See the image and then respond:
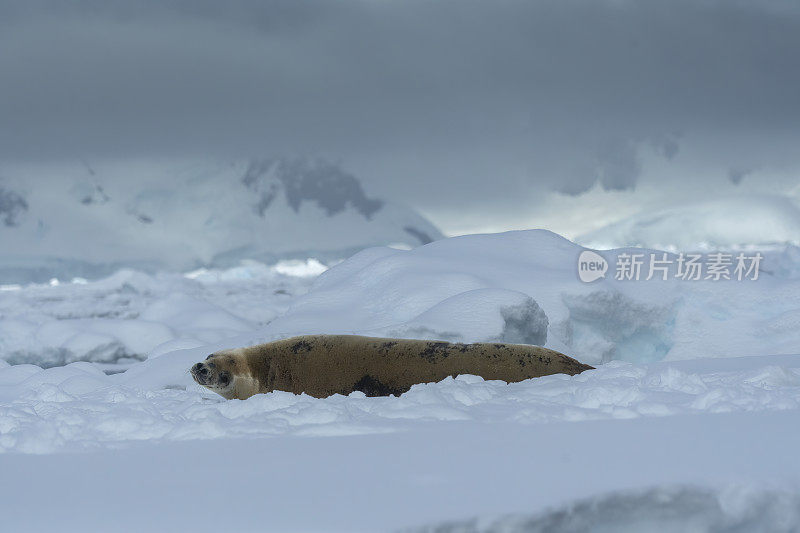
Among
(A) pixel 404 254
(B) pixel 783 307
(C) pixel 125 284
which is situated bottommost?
(B) pixel 783 307

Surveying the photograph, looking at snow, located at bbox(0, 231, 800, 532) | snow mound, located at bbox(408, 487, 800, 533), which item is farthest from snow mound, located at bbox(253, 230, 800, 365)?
snow mound, located at bbox(408, 487, 800, 533)

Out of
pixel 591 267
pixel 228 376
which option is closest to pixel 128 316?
pixel 591 267

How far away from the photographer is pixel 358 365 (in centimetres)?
479

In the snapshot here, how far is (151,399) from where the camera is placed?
440 cm

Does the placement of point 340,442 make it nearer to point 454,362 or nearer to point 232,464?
point 232,464

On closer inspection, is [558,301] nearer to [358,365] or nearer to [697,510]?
[358,365]

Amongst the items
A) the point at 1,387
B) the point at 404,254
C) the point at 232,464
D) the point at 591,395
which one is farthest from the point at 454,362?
the point at 1,387

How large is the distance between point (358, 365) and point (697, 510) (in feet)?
9.16

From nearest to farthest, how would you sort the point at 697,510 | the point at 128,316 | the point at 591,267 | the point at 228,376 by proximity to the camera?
the point at 697,510, the point at 228,376, the point at 591,267, the point at 128,316

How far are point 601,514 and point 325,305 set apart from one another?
6.85 m

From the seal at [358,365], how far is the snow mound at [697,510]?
2.52 metres

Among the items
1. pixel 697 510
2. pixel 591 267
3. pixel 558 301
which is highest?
pixel 591 267

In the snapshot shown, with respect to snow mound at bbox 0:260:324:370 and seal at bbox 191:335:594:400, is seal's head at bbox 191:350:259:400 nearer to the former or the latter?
seal at bbox 191:335:594:400

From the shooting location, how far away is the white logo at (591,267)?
9.21 metres
